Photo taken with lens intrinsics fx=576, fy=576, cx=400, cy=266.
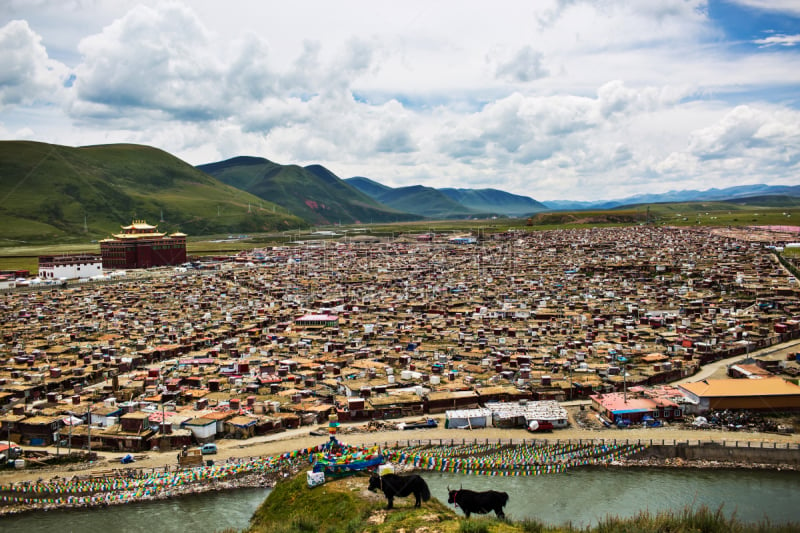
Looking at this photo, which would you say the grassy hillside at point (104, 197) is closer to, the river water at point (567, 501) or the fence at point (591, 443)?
the river water at point (567, 501)

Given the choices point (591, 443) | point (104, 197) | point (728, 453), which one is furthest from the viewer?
point (104, 197)

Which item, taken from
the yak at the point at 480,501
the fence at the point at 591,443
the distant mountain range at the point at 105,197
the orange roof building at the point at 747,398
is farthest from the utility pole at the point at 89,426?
the distant mountain range at the point at 105,197

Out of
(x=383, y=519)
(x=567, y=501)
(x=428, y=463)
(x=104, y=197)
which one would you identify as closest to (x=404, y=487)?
(x=383, y=519)

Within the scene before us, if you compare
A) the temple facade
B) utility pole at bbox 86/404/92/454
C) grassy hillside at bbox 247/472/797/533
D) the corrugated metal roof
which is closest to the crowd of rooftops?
utility pole at bbox 86/404/92/454

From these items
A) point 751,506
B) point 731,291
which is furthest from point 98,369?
point 731,291

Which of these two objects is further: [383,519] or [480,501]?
[480,501]

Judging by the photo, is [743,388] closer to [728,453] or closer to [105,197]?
[728,453]
